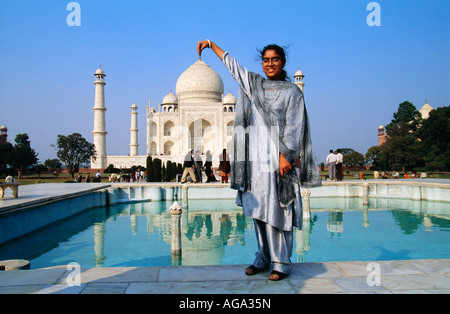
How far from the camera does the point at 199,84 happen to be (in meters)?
31.4

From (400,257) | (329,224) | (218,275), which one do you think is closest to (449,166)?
(329,224)

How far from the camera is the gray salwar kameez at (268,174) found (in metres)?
1.99

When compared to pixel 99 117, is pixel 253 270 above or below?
below

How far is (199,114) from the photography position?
96.8ft

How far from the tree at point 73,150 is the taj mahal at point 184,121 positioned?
7.33 m

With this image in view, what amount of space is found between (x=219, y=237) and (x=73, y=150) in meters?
15.6

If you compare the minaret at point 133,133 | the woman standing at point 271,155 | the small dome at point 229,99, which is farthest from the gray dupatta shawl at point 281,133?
the minaret at point 133,133

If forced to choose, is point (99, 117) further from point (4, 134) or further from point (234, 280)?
point (234, 280)

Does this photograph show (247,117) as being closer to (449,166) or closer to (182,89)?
(449,166)

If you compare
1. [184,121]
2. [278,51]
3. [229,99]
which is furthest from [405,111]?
[278,51]

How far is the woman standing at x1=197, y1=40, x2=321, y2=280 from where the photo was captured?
2000 millimetres

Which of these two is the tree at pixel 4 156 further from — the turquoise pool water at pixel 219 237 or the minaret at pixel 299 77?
the minaret at pixel 299 77

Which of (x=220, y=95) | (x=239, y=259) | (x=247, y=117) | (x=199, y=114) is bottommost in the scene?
(x=239, y=259)
